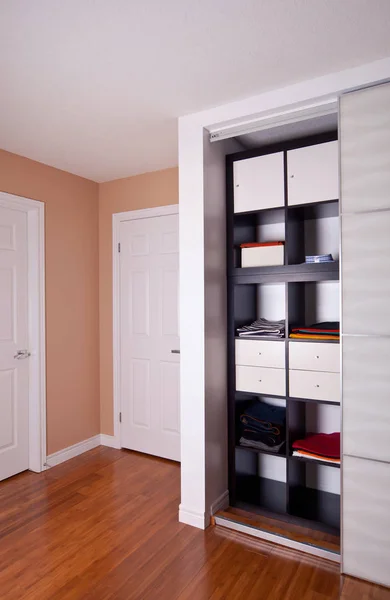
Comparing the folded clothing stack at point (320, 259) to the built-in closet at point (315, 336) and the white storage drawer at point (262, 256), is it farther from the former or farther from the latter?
the white storage drawer at point (262, 256)

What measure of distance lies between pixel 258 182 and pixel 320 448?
1.65m

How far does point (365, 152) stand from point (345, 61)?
45cm

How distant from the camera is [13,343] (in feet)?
10.8

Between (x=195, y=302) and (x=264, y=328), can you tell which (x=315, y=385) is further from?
(x=195, y=302)

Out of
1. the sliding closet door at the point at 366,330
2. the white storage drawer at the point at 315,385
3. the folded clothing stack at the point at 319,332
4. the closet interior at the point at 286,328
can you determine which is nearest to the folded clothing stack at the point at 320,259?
the closet interior at the point at 286,328

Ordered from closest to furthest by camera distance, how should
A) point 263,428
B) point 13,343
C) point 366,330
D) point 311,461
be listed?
point 366,330 → point 311,461 → point 263,428 → point 13,343

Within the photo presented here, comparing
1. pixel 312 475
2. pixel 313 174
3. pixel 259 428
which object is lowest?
pixel 312 475

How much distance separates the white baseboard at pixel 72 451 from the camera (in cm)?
349

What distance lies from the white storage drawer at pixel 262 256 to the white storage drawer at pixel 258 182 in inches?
10.1

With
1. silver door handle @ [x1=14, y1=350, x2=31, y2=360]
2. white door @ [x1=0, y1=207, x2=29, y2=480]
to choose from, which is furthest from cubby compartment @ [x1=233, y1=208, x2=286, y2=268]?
silver door handle @ [x1=14, y1=350, x2=31, y2=360]

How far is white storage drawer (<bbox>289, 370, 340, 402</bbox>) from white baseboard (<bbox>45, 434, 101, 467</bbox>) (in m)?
2.17

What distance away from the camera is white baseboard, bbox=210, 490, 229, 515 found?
259 centimetres

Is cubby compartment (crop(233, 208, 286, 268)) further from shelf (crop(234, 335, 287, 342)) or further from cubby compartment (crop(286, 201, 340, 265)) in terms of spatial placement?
shelf (crop(234, 335, 287, 342))

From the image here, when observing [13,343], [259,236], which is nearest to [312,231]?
[259,236]
